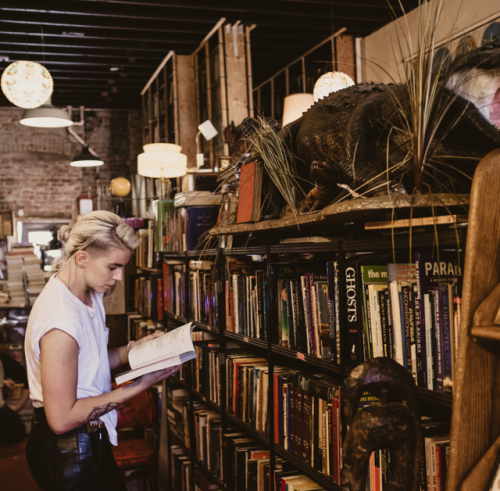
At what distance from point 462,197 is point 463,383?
1.35ft

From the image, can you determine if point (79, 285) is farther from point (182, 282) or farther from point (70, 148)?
point (70, 148)

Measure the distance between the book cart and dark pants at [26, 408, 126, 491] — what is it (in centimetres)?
64

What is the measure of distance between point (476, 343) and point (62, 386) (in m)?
1.22

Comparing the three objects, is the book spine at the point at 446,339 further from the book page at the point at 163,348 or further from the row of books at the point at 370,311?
the book page at the point at 163,348

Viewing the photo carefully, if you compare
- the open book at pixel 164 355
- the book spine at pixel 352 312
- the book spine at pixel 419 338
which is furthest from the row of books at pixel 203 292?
the book spine at pixel 419 338

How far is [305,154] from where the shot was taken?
1.82m

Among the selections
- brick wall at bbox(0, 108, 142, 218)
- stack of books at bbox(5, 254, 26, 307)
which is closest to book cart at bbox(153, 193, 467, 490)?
stack of books at bbox(5, 254, 26, 307)

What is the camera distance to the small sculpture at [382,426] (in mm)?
927

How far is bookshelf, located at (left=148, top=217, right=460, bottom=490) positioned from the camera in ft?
3.95

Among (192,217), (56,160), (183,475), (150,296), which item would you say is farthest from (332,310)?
(56,160)

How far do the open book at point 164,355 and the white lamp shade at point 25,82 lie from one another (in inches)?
126

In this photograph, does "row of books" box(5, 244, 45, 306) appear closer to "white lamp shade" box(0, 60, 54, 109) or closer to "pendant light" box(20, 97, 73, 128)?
"pendant light" box(20, 97, 73, 128)

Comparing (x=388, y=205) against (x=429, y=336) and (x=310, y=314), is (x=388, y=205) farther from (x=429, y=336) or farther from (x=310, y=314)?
(x=310, y=314)

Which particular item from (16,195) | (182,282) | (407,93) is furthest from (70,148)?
(407,93)
